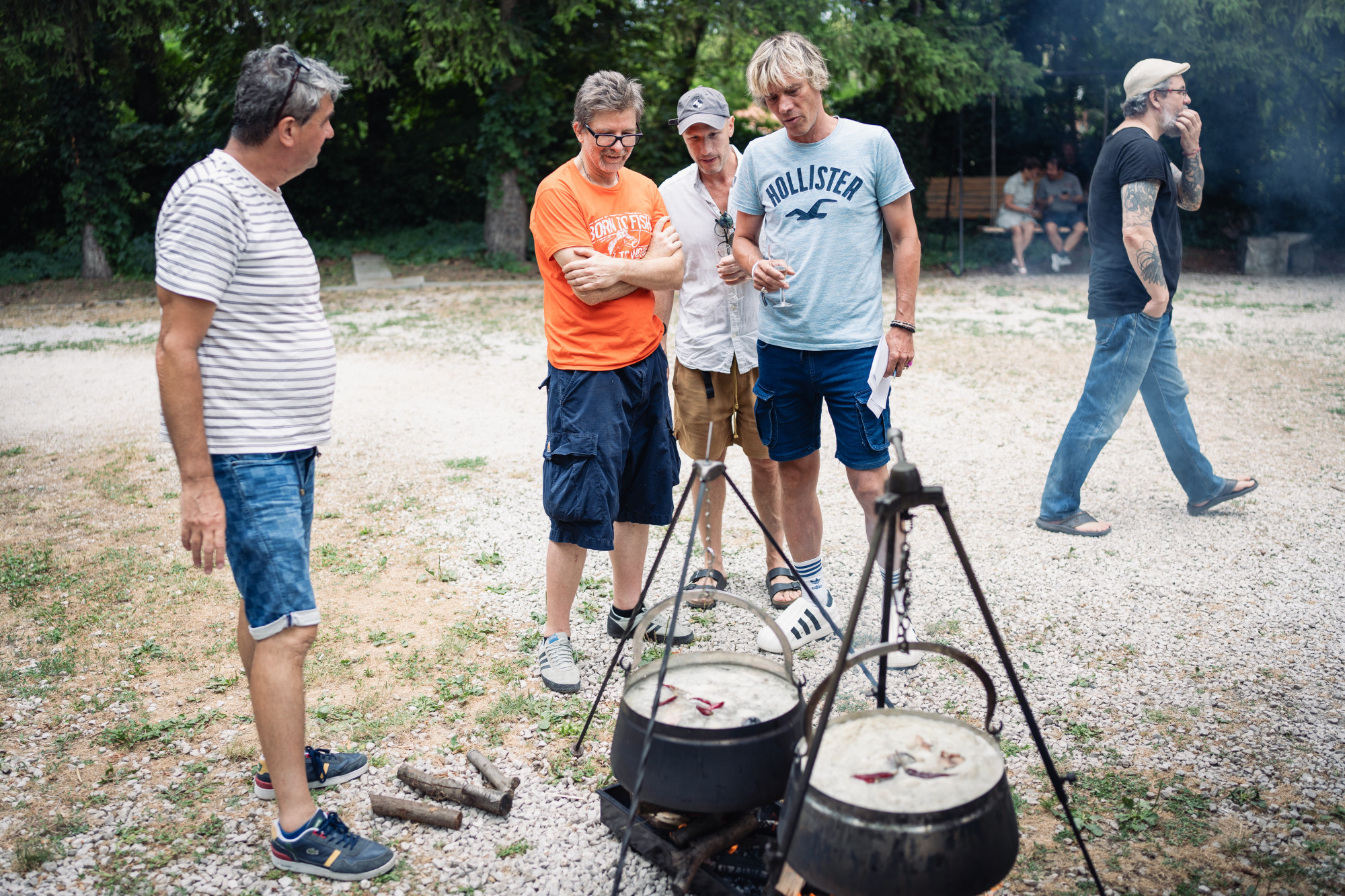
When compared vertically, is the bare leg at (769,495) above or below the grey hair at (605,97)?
below

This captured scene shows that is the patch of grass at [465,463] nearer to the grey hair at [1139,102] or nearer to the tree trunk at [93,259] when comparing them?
the grey hair at [1139,102]

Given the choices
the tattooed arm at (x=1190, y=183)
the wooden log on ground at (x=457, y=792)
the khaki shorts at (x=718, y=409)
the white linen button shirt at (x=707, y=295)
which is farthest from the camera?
the tattooed arm at (x=1190, y=183)

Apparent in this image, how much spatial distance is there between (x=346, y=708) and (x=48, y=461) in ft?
14.7

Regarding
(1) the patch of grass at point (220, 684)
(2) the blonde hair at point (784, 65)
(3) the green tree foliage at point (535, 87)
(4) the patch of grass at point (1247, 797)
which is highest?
(3) the green tree foliage at point (535, 87)

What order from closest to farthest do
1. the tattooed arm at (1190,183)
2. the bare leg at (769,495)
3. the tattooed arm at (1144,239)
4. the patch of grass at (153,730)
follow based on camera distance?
the patch of grass at (153,730) < the bare leg at (769,495) < the tattooed arm at (1144,239) < the tattooed arm at (1190,183)

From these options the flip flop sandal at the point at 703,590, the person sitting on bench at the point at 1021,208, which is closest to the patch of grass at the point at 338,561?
the flip flop sandal at the point at 703,590

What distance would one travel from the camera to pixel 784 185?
3.51 m

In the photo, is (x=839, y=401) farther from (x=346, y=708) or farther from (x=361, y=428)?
(x=361, y=428)

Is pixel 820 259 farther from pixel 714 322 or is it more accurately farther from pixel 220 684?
pixel 220 684

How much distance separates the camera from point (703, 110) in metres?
3.68

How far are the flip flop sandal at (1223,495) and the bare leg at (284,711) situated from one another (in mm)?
4370

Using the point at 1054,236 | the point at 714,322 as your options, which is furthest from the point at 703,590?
the point at 1054,236

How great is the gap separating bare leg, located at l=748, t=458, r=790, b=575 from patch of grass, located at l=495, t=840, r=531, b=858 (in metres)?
1.81

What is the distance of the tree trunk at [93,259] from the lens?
50.5 ft
